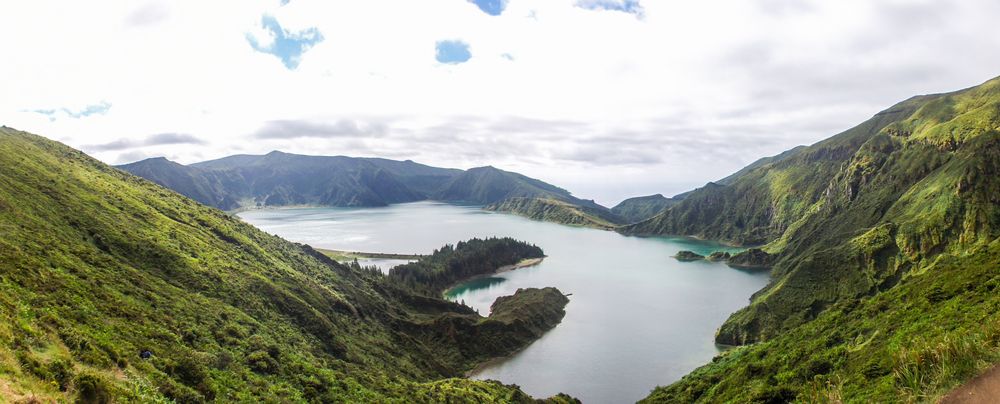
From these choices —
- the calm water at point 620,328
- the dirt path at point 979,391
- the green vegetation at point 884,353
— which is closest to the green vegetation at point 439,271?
the calm water at point 620,328

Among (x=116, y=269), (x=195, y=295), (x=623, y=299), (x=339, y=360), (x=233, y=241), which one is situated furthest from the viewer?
(x=623, y=299)

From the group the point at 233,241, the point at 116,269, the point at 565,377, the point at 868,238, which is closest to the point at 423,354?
the point at 565,377

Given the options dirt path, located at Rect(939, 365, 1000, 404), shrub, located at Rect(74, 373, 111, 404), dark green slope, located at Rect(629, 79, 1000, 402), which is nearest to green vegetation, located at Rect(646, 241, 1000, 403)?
dark green slope, located at Rect(629, 79, 1000, 402)

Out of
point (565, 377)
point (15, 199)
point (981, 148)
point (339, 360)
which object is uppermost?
point (981, 148)

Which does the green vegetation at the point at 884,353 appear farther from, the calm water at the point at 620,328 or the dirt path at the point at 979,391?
the calm water at the point at 620,328

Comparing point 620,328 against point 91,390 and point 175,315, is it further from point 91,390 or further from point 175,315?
point 91,390

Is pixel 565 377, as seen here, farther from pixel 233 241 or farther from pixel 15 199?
pixel 15 199

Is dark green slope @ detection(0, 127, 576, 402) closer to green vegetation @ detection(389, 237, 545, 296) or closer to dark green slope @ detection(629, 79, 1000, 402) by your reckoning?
dark green slope @ detection(629, 79, 1000, 402)

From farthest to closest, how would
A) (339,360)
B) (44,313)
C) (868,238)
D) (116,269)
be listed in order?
(868,238) → (339,360) → (116,269) → (44,313)
